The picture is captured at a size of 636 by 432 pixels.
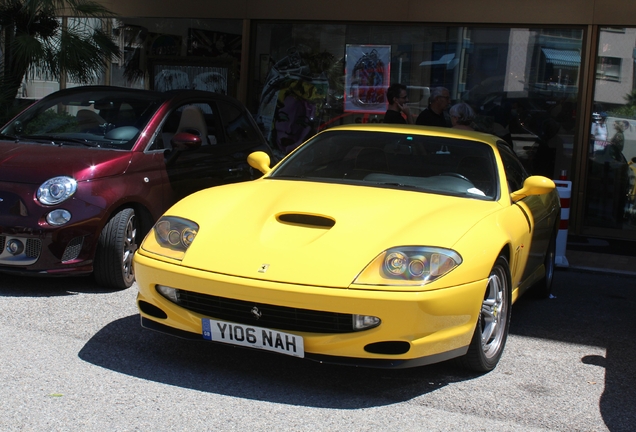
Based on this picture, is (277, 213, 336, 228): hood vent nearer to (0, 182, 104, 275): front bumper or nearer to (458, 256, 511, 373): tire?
(458, 256, 511, 373): tire

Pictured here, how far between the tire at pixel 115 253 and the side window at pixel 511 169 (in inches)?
107

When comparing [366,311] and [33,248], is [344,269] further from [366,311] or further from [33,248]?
[33,248]

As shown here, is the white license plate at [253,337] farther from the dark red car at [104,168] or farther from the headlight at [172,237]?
the dark red car at [104,168]

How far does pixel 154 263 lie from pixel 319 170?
161 centimetres

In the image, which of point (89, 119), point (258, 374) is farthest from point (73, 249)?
point (258, 374)

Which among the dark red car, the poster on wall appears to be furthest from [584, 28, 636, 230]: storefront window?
the dark red car

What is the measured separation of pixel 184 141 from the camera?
6.74 meters

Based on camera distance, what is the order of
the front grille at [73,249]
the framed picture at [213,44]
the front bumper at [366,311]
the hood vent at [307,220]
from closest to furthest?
1. the front bumper at [366,311]
2. the hood vent at [307,220]
3. the front grille at [73,249]
4. the framed picture at [213,44]

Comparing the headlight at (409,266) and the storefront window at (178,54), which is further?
the storefront window at (178,54)

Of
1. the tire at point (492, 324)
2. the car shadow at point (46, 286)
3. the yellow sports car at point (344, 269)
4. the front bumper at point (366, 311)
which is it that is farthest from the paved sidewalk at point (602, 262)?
the car shadow at point (46, 286)

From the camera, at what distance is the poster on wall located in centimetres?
1131

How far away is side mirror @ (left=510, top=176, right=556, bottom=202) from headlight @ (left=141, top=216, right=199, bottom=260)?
2098 millimetres

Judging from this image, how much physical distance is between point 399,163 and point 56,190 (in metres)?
2.36

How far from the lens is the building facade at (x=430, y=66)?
10.2 metres
